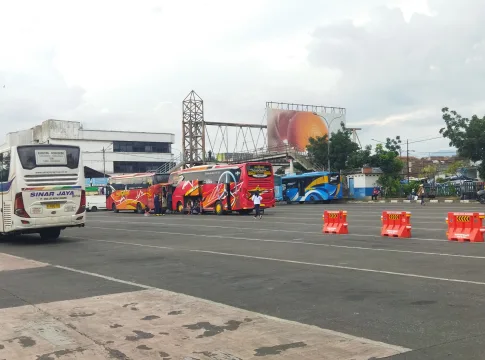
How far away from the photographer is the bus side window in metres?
16.9

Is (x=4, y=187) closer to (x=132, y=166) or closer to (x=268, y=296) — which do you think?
(x=268, y=296)

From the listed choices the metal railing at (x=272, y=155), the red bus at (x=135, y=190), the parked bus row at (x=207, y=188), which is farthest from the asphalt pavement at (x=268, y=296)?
the metal railing at (x=272, y=155)

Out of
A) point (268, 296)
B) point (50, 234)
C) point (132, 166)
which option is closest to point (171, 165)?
point (132, 166)

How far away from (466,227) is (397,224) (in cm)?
223

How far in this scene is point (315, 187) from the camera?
50094 mm

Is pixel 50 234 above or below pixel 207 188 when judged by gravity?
below

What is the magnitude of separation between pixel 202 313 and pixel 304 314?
1.38m

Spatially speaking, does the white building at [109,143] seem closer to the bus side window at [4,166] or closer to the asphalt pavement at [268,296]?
the bus side window at [4,166]

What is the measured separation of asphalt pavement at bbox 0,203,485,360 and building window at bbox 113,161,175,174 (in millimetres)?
66599

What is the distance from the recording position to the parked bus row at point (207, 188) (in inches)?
1303

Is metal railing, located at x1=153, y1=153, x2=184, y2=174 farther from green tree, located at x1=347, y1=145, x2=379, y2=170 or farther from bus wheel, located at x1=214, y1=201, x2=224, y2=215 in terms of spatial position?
bus wheel, located at x1=214, y1=201, x2=224, y2=215

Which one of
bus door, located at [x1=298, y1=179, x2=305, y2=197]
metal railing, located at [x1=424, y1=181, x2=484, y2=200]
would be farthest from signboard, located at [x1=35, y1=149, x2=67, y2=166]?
bus door, located at [x1=298, y1=179, x2=305, y2=197]

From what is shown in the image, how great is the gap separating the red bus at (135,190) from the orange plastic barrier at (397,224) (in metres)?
26.1

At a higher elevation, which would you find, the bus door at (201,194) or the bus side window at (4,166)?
the bus side window at (4,166)
